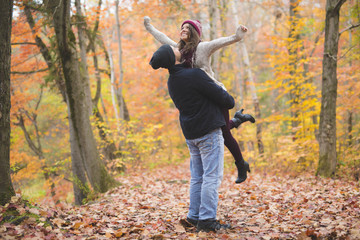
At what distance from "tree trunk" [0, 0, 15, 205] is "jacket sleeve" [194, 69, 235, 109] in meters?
2.09

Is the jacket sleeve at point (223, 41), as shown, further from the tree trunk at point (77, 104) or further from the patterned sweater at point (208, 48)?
the tree trunk at point (77, 104)

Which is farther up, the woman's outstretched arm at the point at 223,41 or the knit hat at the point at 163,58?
the woman's outstretched arm at the point at 223,41

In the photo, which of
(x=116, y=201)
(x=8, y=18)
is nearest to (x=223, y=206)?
(x=116, y=201)

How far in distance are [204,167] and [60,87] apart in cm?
698

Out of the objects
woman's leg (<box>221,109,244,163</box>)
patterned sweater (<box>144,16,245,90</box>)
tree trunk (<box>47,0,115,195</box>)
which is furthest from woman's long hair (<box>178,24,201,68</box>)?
tree trunk (<box>47,0,115,195</box>)

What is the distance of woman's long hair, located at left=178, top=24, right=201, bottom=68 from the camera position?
2934mm

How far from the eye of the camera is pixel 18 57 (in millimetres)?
10773

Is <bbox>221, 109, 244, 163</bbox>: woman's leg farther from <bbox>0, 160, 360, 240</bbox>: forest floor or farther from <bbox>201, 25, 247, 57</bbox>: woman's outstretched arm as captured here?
<bbox>0, 160, 360, 240</bbox>: forest floor

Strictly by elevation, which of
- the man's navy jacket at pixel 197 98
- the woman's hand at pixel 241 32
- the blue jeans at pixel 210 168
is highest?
the woman's hand at pixel 241 32

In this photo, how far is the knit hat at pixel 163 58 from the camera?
274cm

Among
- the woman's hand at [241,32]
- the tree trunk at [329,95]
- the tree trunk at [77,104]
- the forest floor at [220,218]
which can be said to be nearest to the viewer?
the forest floor at [220,218]

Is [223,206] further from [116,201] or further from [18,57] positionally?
[18,57]

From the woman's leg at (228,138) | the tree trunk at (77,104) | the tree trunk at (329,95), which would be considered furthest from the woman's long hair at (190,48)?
the tree trunk at (329,95)

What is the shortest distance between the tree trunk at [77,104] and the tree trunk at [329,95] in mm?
5045
